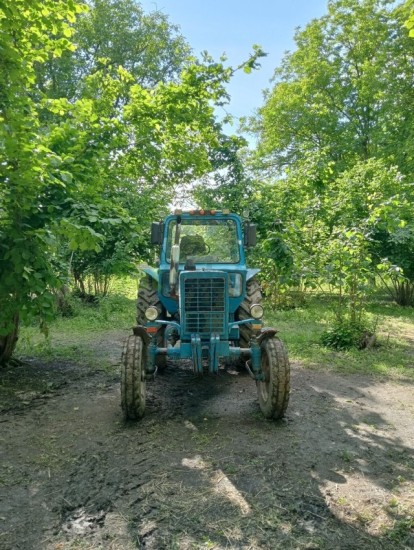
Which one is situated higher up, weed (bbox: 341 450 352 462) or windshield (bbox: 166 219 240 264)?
windshield (bbox: 166 219 240 264)

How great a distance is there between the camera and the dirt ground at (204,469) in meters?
2.66

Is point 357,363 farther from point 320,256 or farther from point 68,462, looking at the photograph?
point 68,462

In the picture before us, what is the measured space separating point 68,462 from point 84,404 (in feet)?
4.41

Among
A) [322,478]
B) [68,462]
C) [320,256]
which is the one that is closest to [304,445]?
[322,478]

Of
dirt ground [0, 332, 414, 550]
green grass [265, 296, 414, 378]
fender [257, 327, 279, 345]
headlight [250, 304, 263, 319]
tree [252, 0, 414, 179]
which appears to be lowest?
dirt ground [0, 332, 414, 550]

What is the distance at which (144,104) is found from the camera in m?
6.75

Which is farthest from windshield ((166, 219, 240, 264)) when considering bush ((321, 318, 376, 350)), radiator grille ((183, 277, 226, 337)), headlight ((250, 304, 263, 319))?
bush ((321, 318, 376, 350))

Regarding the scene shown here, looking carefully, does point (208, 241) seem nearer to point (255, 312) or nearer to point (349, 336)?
point (255, 312)

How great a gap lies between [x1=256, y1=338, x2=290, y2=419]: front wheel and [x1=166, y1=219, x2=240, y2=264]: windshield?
173 cm

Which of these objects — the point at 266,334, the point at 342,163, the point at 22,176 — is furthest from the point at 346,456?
the point at 342,163

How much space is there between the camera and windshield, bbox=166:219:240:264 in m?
5.95

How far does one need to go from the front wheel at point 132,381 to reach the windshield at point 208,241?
73.1 inches

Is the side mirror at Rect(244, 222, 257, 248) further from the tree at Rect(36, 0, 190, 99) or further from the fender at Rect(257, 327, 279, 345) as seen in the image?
the tree at Rect(36, 0, 190, 99)

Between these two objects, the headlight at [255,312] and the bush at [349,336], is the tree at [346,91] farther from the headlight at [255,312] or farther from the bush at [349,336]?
the headlight at [255,312]
